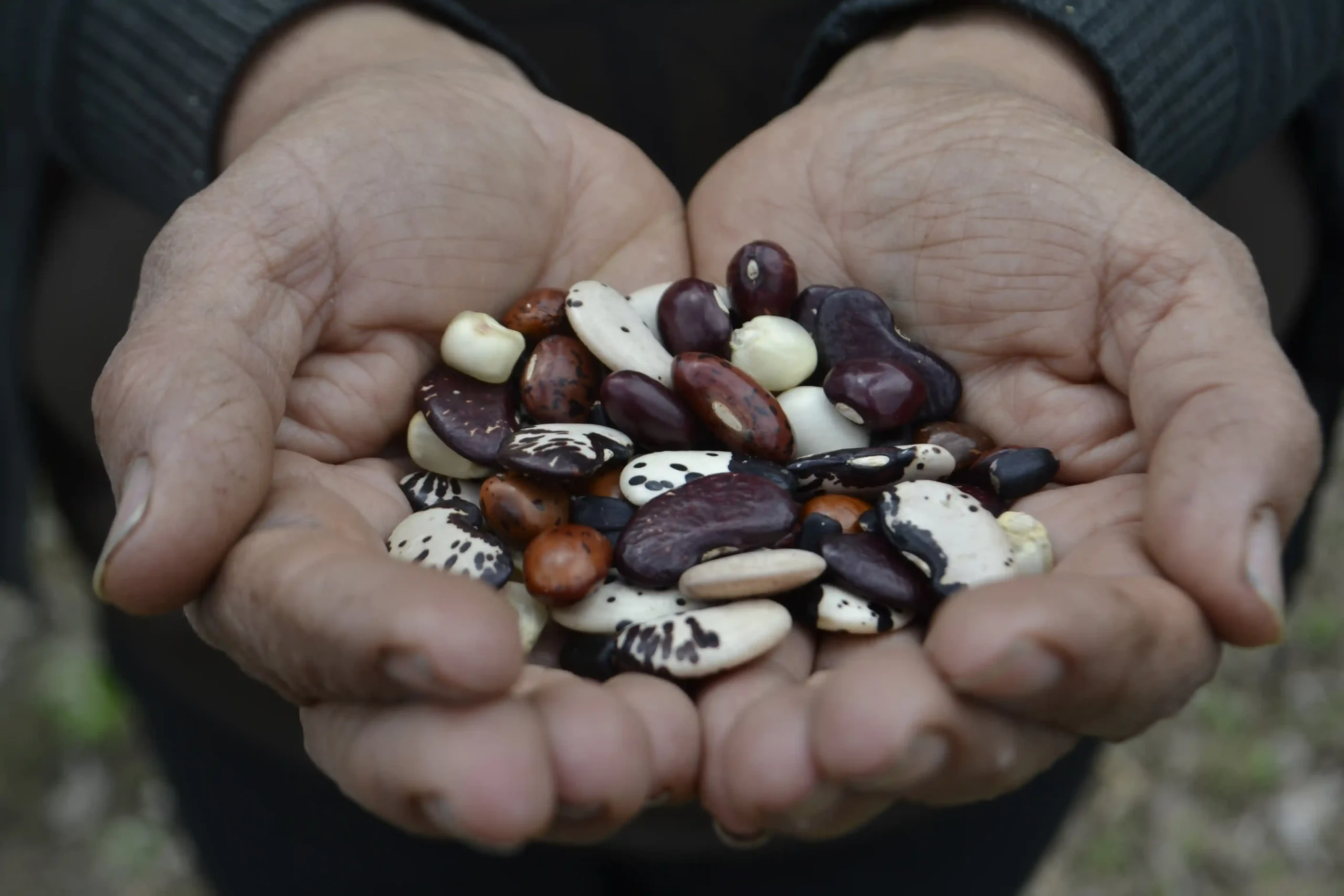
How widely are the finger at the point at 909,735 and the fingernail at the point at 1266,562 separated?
158 millimetres

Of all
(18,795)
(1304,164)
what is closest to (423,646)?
(1304,164)

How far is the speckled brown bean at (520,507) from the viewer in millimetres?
936

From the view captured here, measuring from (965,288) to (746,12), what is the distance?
→ 1.41 ft

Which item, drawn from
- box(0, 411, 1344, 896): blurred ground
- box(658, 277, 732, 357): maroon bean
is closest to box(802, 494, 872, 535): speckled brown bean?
box(658, 277, 732, 357): maroon bean

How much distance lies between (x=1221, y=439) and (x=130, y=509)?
72 centimetres

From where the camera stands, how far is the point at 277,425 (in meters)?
0.87

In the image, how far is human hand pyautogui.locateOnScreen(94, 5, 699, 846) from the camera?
0.66m

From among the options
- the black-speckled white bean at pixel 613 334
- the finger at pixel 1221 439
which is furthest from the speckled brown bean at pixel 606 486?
the finger at pixel 1221 439

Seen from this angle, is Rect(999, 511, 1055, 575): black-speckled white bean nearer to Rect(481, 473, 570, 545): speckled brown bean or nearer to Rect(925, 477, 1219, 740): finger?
Rect(925, 477, 1219, 740): finger

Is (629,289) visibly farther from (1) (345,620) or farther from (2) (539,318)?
(1) (345,620)

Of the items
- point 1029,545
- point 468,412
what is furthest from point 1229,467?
point 468,412

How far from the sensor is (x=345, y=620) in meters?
0.66

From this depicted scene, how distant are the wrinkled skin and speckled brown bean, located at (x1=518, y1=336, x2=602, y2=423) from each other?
11cm

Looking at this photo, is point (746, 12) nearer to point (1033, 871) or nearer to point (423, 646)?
point (423, 646)
